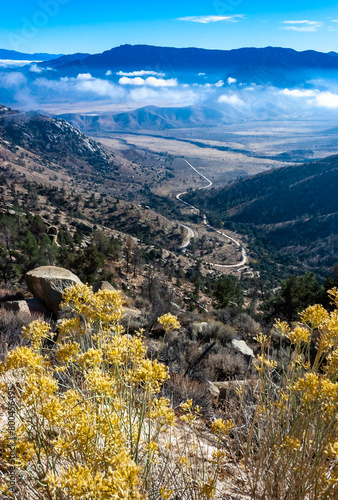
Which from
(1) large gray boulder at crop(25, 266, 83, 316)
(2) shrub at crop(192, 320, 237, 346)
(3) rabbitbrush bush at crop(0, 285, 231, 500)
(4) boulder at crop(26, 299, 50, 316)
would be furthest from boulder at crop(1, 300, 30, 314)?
(3) rabbitbrush bush at crop(0, 285, 231, 500)

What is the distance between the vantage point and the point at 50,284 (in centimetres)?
1241

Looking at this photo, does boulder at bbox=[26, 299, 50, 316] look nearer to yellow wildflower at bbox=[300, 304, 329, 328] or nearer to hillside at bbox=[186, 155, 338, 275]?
yellow wildflower at bbox=[300, 304, 329, 328]

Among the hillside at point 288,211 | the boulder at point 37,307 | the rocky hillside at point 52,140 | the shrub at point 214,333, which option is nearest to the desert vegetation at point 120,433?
the shrub at point 214,333

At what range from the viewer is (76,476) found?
65.6 inches

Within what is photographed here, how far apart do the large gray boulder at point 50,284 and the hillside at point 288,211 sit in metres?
70.3

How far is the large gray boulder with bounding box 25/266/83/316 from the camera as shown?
1229 centimetres

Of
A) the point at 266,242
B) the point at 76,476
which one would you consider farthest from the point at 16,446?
the point at 266,242

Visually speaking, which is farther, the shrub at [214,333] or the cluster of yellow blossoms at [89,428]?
the shrub at [214,333]

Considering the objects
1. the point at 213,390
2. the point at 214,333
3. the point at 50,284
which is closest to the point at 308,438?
the point at 213,390

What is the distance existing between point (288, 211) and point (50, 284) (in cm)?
10736

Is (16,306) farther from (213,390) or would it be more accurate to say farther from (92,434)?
(92,434)

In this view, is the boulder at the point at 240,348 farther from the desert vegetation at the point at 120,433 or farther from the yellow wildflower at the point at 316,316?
the yellow wildflower at the point at 316,316

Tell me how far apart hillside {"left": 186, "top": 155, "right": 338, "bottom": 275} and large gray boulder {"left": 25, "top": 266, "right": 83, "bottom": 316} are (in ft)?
231

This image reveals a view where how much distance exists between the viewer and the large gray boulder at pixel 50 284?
1229 centimetres
